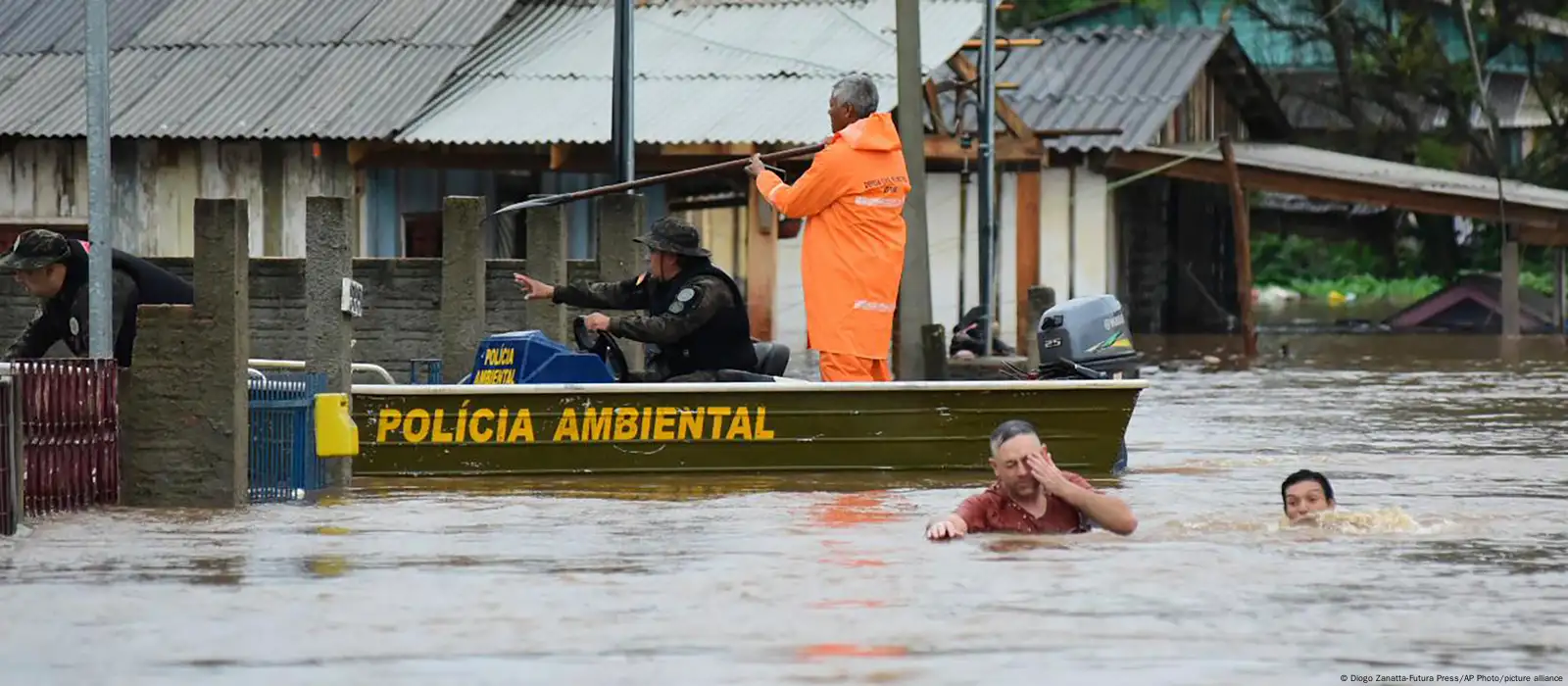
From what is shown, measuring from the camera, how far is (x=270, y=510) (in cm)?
1378

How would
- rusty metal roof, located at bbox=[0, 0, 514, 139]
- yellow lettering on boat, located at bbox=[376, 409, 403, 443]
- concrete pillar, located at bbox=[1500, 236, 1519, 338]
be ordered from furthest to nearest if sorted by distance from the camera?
1. concrete pillar, located at bbox=[1500, 236, 1519, 338]
2. rusty metal roof, located at bbox=[0, 0, 514, 139]
3. yellow lettering on boat, located at bbox=[376, 409, 403, 443]

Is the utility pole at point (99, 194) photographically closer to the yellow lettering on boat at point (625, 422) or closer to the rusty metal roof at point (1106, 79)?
the yellow lettering on boat at point (625, 422)

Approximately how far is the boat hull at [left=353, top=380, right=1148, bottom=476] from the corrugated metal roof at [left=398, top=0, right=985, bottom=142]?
1207 cm

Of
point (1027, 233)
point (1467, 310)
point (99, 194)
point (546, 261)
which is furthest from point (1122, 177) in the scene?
point (99, 194)

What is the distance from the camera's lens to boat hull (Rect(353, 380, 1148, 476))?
15258mm

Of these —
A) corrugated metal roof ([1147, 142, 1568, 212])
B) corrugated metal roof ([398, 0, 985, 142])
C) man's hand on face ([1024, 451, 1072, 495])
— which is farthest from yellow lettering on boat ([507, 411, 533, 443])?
corrugated metal roof ([1147, 142, 1568, 212])

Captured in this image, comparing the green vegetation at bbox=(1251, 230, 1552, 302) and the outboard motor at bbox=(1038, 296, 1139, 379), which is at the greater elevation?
the green vegetation at bbox=(1251, 230, 1552, 302)

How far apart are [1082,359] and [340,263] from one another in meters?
3.97

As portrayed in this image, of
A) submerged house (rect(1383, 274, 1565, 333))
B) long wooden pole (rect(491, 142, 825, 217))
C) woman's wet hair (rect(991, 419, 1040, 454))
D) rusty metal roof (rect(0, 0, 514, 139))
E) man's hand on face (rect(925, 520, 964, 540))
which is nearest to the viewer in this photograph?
woman's wet hair (rect(991, 419, 1040, 454))

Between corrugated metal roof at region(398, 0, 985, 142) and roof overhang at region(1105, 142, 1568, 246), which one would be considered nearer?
corrugated metal roof at region(398, 0, 985, 142)

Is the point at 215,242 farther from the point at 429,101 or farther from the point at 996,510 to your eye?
the point at 429,101

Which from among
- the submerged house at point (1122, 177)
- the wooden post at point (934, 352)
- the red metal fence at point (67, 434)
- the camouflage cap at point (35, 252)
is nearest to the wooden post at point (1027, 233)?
the submerged house at point (1122, 177)

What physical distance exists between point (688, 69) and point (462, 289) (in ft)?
36.7

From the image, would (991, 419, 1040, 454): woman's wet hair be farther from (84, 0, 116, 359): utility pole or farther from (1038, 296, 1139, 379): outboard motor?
(84, 0, 116, 359): utility pole
